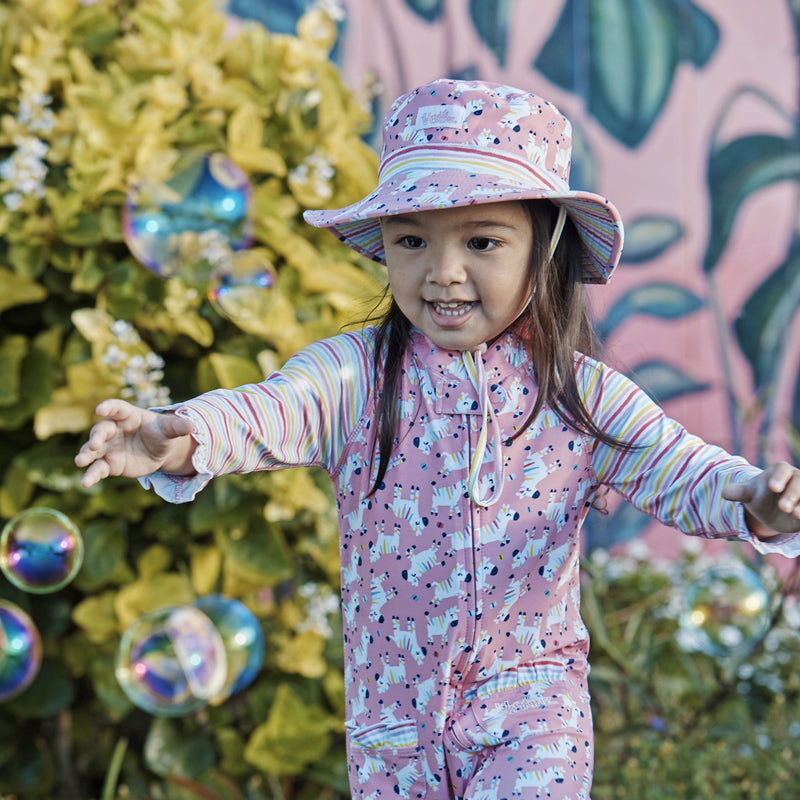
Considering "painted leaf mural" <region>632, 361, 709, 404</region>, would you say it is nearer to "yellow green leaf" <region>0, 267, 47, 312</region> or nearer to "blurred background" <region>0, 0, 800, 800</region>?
"blurred background" <region>0, 0, 800, 800</region>

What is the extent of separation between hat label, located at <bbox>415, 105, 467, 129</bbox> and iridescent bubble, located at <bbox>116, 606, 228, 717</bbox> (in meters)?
1.28

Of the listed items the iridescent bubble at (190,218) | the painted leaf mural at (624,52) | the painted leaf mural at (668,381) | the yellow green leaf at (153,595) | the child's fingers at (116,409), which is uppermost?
the painted leaf mural at (624,52)

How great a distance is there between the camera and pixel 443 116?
171cm

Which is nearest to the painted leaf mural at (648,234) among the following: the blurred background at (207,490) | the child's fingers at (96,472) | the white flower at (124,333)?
the blurred background at (207,490)

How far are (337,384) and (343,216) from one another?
264 millimetres

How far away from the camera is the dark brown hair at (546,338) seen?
1744mm

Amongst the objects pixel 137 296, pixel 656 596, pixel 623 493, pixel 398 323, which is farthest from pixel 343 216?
pixel 656 596

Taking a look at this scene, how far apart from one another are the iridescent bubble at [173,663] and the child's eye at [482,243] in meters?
1.19

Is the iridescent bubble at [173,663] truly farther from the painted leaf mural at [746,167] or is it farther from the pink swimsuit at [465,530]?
the painted leaf mural at [746,167]

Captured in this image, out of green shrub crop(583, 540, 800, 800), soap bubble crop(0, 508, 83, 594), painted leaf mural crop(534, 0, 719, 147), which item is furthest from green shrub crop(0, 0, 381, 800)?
painted leaf mural crop(534, 0, 719, 147)

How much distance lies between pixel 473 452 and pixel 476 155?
45 cm

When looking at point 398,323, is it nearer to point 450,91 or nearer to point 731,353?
point 450,91

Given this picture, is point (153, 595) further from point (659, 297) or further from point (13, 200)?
point (659, 297)

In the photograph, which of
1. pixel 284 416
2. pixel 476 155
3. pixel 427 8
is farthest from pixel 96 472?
pixel 427 8
